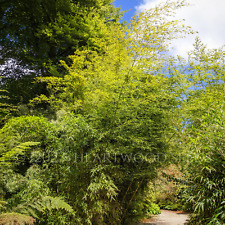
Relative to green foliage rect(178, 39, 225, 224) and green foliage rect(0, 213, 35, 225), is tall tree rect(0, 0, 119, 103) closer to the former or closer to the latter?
green foliage rect(0, 213, 35, 225)

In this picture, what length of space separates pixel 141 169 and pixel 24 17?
21.5 ft

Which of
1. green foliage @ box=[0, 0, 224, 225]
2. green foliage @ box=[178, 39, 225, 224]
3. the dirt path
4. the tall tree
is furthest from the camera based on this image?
the tall tree

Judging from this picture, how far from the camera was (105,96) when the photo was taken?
337cm

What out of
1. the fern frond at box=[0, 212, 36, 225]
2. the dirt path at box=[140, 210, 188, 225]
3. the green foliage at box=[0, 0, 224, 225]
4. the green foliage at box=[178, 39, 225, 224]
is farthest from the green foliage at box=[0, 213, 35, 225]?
the dirt path at box=[140, 210, 188, 225]

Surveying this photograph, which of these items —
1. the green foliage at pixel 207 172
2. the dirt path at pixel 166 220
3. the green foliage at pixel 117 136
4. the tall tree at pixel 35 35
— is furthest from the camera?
the tall tree at pixel 35 35

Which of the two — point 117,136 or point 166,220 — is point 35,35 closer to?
point 117,136

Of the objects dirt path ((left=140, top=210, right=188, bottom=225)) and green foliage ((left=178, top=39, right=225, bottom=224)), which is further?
dirt path ((left=140, top=210, right=188, bottom=225))

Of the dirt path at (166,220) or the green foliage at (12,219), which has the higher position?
the green foliage at (12,219)

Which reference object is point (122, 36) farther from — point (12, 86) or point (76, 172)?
point (12, 86)

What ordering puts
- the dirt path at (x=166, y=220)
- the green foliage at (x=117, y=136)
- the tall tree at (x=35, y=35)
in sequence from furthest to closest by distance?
the tall tree at (x=35, y=35)
the dirt path at (x=166, y=220)
the green foliage at (x=117, y=136)

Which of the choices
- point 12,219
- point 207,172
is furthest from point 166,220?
point 12,219

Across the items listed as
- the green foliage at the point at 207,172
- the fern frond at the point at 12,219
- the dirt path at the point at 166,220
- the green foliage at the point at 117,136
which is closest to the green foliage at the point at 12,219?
the fern frond at the point at 12,219

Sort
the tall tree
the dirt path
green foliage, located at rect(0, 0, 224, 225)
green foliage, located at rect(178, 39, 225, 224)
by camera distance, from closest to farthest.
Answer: green foliage, located at rect(178, 39, 225, 224), green foliage, located at rect(0, 0, 224, 225), the dirt path, the tall tree

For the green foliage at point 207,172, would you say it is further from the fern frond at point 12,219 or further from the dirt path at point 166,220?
the dirt path at point 166,220
